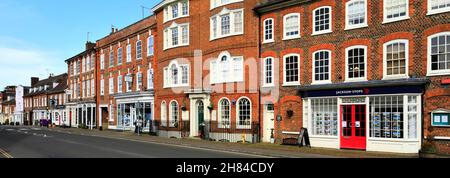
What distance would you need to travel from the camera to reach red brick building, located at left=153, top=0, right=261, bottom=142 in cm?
2847

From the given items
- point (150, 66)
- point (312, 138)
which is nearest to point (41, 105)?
point (150, 66)

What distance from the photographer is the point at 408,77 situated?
2006 centimetres

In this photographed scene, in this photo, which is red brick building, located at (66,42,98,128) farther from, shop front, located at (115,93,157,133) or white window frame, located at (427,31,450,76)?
white window frame, located at (427,31,450,76)

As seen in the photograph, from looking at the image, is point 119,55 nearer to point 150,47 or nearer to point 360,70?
point 150,47

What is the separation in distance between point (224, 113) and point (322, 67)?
858 centimetres

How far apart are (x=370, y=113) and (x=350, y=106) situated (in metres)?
1.22

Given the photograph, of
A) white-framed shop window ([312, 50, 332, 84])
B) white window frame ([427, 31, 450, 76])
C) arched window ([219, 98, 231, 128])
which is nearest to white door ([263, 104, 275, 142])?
arched window ([219, 98, 231, 128])

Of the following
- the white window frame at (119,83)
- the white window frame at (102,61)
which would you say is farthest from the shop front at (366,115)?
the white window frame at (102,61)

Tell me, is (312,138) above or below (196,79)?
below

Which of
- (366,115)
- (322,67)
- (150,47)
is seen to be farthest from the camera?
(150,47)

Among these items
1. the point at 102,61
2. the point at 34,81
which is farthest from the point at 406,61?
the point at 34,81

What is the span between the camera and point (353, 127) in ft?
73.0

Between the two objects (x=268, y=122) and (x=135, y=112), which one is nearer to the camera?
(x=268, y=122)

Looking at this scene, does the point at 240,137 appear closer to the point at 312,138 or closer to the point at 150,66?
the point at 312,138
